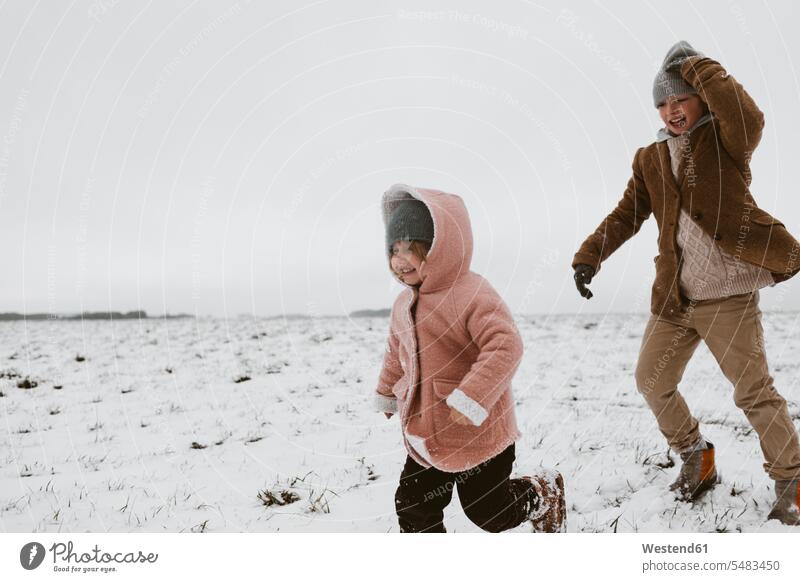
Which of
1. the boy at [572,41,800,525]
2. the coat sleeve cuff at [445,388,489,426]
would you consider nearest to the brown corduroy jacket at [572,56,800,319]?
the boy at [572,41,800,525]

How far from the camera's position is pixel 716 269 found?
116 inches

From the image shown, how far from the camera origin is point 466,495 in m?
2.72

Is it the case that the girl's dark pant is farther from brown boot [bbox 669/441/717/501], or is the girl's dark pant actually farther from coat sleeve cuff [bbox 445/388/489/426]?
brown boot [bbox 669/441/717/501]

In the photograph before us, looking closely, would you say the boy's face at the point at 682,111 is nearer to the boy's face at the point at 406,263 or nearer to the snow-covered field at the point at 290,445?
the boy's face at the point at 406,263

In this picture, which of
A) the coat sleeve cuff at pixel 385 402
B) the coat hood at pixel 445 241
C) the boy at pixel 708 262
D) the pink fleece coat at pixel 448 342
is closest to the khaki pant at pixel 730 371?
the boy at pixel 708 262

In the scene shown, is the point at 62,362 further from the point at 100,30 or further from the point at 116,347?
the point at 100,30

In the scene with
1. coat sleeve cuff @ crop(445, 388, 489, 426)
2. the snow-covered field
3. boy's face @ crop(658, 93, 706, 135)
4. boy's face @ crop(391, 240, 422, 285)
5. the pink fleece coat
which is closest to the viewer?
coat sleeve cuff @ crop(445, 388, 489, 426)

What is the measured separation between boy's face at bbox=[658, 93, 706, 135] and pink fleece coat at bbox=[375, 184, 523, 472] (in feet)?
4.55

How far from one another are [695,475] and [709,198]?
174 cm

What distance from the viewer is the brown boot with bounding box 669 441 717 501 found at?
319cm

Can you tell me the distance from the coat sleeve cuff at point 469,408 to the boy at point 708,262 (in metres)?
1.35

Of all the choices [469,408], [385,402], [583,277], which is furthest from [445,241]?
[583,277]
